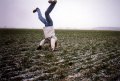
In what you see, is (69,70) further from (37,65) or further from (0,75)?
(0,75)

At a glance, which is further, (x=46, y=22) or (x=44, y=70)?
(x=46, y=22)

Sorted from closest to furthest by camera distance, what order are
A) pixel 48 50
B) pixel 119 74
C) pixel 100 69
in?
pixel 119 74 → pixel 100 69 → pixel 48 50

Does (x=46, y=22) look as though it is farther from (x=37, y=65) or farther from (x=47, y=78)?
(x=47, y=78)

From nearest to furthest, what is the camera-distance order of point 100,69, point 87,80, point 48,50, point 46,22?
point 87,80, point 100,69, point 46,22, point 48,50

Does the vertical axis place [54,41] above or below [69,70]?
above

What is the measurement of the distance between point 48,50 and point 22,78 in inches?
272

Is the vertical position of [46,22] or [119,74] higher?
[46,22]

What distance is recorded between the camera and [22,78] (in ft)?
22.1

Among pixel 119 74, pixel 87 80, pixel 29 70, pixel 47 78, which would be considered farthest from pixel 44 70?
pixel 119 74

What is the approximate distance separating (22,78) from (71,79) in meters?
1.57

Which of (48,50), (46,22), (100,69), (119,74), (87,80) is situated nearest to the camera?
(87,80)

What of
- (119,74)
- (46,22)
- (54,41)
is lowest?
(119,74)

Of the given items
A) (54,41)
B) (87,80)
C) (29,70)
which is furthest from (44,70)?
(54,41)

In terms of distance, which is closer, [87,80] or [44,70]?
[87,80]
